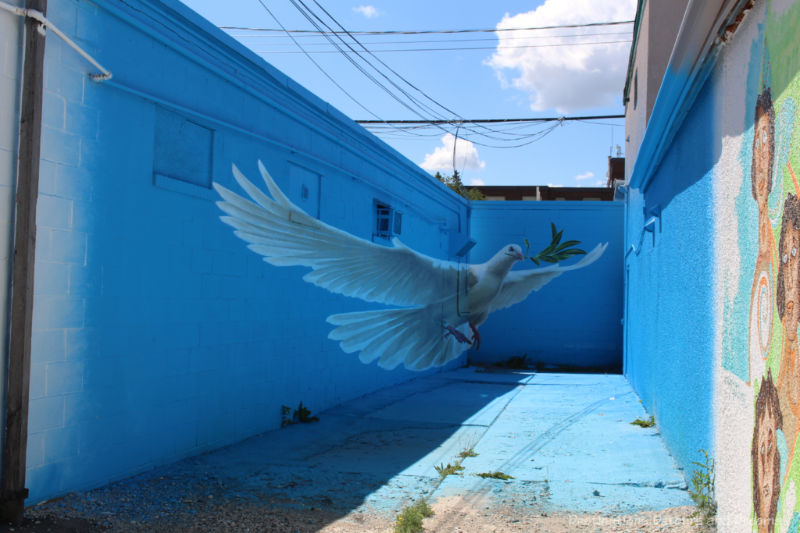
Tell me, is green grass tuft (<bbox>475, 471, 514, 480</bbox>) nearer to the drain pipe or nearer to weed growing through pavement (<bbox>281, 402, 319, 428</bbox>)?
weed growing through pavement (<bbox>281, 402, 319, 428</bbox>)

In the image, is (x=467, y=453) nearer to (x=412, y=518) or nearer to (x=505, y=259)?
(x=412, y=518)

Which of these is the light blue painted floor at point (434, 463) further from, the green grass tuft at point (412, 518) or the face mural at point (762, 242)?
the face mural at point (762, 242)

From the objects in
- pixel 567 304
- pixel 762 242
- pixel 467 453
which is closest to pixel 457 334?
pixel 567 304

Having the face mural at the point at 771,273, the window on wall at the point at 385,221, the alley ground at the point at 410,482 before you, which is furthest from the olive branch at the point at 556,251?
the face mural at the point at 771,273

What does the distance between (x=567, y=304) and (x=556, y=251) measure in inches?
50.8

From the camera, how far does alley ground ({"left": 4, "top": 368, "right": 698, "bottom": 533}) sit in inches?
169

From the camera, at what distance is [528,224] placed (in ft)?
53.7

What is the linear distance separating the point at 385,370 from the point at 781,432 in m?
8.67

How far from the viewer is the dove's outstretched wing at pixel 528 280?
53.2 feet

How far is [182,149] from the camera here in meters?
5.84

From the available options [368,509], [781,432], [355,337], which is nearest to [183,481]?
[368,509]

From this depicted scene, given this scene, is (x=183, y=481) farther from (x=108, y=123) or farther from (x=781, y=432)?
(x=781, y=432)

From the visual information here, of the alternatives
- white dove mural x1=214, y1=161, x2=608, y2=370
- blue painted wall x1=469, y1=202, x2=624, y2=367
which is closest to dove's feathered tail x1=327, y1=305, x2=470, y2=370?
white dove mural x1=214, y1=161, x2=608, y2=370

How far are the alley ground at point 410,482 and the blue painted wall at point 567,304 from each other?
7.61m
